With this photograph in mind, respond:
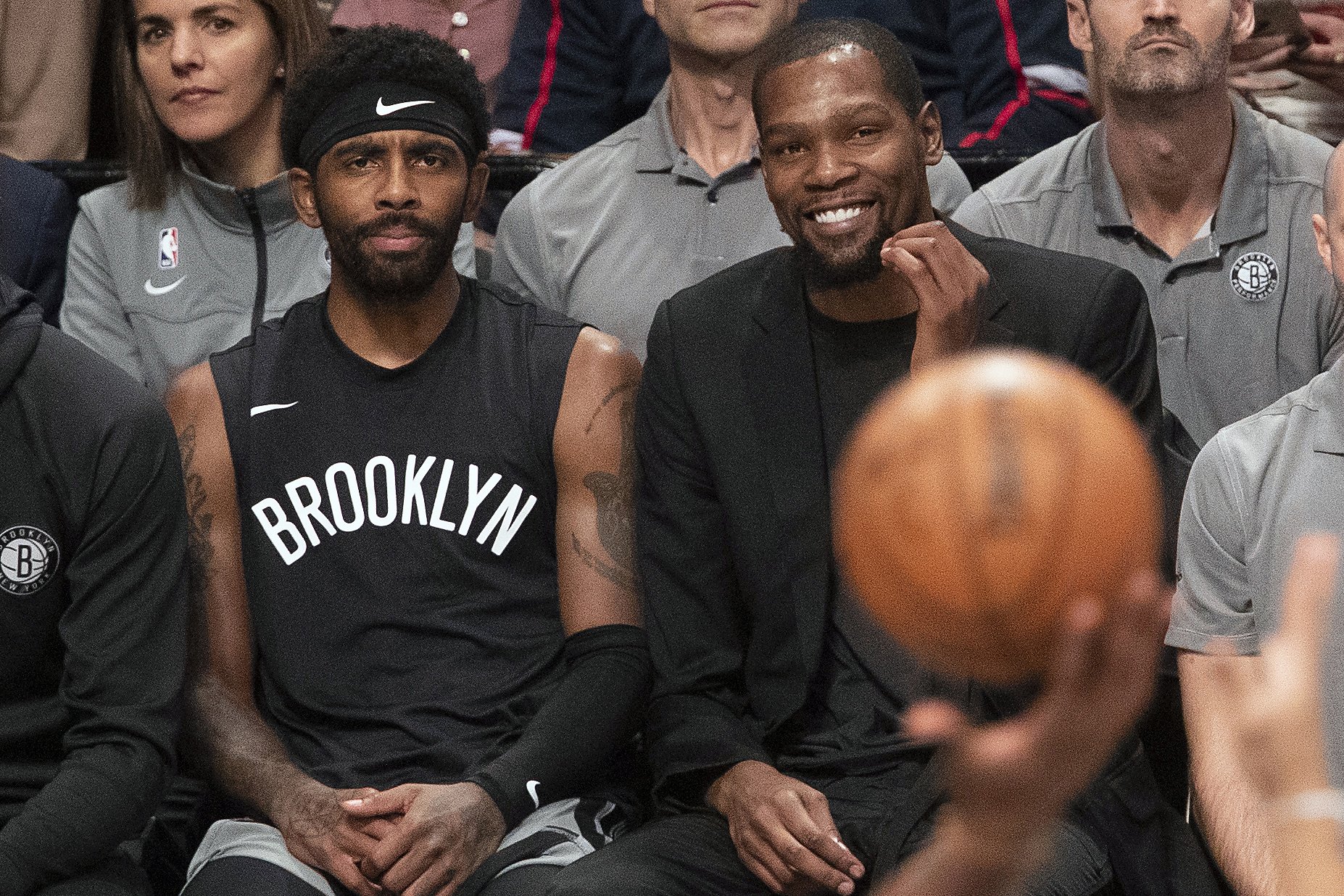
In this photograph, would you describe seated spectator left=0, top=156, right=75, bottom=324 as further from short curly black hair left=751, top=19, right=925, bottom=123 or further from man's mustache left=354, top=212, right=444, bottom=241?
short curly black hair left=751, top=19, right=925, bottom=123

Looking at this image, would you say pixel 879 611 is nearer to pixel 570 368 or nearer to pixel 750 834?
pixel 750 834

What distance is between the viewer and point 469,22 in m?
4.71

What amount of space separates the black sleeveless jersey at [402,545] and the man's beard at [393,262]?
0.36 ft

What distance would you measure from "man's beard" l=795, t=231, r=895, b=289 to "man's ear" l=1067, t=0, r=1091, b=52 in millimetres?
1181

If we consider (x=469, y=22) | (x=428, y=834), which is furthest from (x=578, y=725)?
(x=469, y=22)

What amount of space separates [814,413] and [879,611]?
5.54 feet

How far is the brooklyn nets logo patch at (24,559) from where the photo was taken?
112 inches

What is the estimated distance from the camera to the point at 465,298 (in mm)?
3438

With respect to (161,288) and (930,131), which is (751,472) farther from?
(161,288)

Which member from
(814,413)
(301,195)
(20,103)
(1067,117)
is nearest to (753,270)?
(814,413)

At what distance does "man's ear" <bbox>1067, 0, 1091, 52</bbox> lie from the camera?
4059mm

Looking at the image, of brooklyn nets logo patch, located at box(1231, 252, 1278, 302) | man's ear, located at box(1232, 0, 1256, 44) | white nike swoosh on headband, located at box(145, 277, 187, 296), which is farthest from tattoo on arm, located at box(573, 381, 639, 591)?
man's ear, located at box(1232, 0, 1256, 44)

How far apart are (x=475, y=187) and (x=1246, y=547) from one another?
1.65 metres

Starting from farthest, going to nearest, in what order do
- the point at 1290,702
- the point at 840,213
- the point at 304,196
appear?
the point at 304,196 → the point at 840,213 → the point at 1290,702
